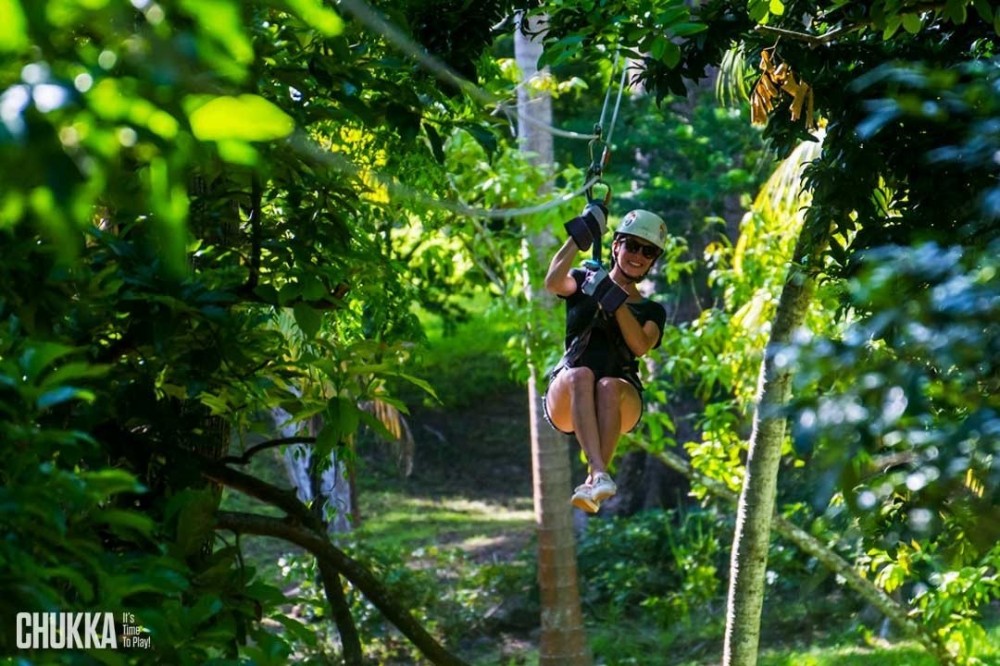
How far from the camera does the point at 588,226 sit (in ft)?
15.6

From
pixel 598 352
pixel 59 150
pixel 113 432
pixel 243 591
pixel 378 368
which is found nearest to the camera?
pixel 59 150

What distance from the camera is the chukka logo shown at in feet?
7.59

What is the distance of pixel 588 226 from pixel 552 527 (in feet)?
15.2

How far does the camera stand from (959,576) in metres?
6.63

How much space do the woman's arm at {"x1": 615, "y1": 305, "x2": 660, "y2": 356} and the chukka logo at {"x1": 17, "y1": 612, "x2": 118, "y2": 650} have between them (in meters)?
2.76

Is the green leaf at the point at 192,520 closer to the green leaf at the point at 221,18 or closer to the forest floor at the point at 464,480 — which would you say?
the green leaf at the point at 221,18

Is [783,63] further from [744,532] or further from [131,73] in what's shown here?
[131,73]

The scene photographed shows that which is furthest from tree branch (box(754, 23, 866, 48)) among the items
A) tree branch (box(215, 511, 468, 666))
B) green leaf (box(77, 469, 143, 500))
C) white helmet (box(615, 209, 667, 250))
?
green leaf (box(77, 469, 143, 500))

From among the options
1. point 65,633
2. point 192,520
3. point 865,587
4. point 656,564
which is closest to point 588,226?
point 192,520

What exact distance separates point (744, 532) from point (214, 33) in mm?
5307

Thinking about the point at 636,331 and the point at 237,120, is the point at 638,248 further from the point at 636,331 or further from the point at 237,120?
the point at 237,120

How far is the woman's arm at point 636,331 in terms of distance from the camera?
494cm

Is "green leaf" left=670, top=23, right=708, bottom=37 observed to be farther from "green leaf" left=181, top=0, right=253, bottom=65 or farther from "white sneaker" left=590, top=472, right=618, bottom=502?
"green leaf" left=181, top=0, right=253, bottom=65

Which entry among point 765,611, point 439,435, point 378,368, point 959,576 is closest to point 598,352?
point 378,368
